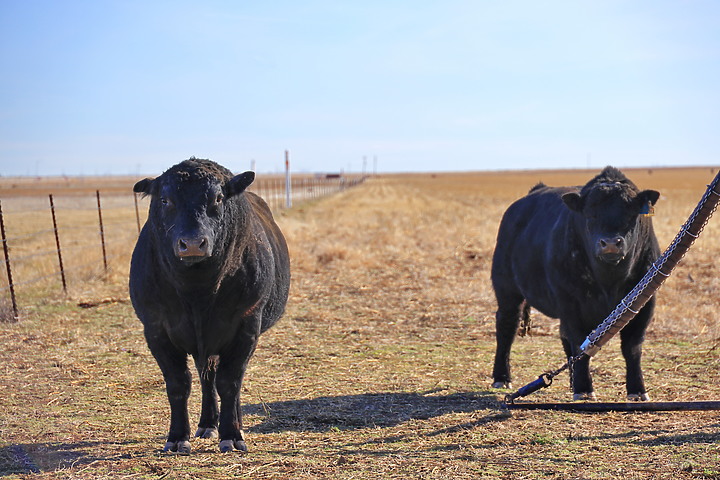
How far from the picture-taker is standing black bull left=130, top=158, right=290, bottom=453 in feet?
16.5

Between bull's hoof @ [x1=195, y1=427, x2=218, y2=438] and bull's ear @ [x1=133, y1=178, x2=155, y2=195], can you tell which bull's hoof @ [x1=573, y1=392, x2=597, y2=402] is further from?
bull's ear @ [x1=133, y1=178, x2=155, y2=195]

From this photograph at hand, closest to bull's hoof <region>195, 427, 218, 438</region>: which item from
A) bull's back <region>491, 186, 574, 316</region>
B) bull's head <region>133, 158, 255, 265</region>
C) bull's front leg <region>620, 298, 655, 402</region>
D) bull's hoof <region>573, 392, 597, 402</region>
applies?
bull's head <region>133, 158, 255, 265</region>

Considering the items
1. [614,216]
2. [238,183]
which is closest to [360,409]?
[238,183]

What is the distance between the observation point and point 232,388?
17.4 feet

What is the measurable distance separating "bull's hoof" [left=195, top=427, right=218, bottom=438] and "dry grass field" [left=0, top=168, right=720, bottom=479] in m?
0.16

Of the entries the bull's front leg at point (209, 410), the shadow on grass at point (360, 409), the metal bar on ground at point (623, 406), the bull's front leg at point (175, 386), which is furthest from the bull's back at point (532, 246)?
the bull's front leg at point (175, 386)

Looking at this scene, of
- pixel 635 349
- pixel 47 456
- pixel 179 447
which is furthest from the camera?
pixel 635 349

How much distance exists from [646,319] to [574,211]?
47.0 inches

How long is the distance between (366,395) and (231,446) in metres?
1.99

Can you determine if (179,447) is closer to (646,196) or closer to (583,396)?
(583,396)

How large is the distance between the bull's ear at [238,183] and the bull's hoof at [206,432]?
1898 millimetres

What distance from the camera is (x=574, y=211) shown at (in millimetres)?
6820

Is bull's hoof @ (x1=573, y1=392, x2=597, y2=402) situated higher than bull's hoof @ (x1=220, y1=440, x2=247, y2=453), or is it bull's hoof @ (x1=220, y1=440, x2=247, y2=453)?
bull's hoof @ (x1=220, y1=440, x2=247, y2=453)

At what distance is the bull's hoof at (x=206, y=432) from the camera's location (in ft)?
18.4
